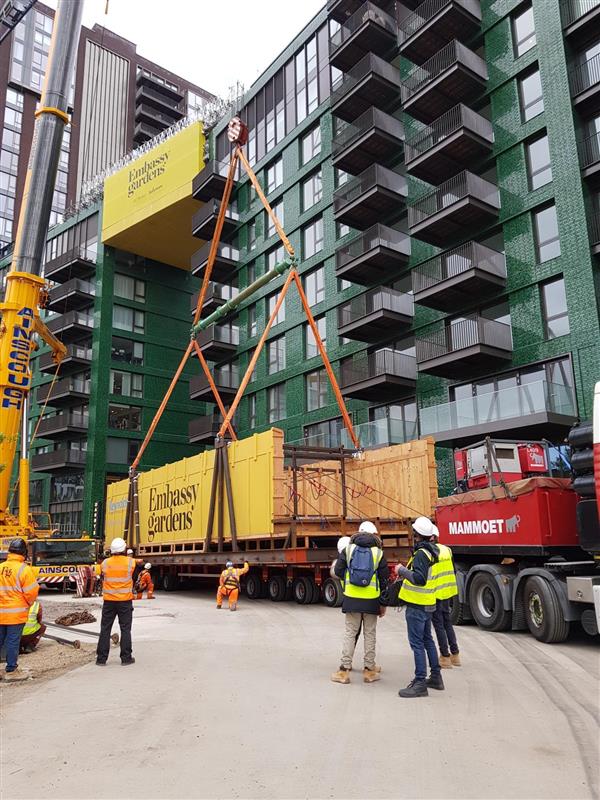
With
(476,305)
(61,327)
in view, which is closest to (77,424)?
(61,327)

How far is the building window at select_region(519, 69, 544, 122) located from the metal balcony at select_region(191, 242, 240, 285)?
1942 cm

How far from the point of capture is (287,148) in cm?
3769

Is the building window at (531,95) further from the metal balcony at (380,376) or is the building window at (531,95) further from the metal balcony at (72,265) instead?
the metal balcony at (72,265)

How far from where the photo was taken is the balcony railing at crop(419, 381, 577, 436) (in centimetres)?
2028

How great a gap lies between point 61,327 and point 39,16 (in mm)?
51678

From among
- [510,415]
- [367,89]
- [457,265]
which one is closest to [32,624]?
[510,415]

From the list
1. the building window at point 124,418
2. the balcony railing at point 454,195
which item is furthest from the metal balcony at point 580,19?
the building window at point 124,418

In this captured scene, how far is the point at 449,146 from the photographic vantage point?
25250mm

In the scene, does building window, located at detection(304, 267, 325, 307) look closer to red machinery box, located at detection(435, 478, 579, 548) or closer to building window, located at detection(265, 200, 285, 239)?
building window, located at detection(265, 200, 285, 239)

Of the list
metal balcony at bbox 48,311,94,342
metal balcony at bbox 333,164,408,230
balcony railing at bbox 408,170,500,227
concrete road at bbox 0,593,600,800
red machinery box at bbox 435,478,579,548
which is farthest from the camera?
metal balcony at bbox 48,311,94,342

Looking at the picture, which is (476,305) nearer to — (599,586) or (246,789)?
(599,586)

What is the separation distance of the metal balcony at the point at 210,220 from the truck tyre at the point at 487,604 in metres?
30.2

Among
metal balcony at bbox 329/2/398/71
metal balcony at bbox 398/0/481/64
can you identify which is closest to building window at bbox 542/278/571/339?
metal balcony at bbox 398/0/481/64

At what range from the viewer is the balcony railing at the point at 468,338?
76.0ft
